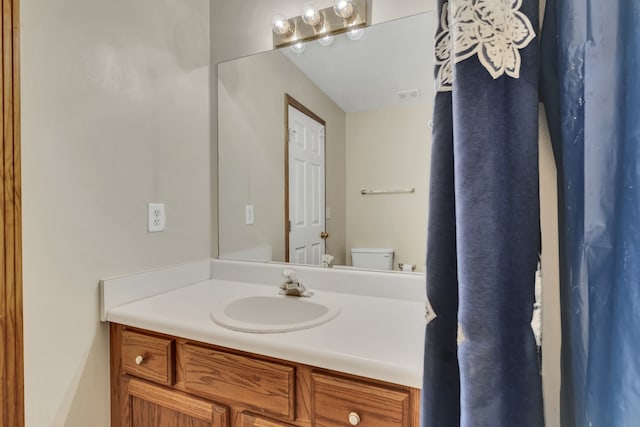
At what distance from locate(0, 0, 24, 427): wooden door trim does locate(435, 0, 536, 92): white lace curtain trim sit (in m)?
1.12

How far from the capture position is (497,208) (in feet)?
1.48

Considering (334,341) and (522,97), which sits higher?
(522,97)

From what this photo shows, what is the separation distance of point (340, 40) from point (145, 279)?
1273 millimetres

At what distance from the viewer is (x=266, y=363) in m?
0.86

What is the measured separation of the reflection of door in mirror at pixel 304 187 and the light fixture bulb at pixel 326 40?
10.9 inches

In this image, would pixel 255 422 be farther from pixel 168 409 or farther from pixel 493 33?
pixel 493 33

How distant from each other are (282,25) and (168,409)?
1539mm

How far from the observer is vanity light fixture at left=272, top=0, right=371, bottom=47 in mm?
1286

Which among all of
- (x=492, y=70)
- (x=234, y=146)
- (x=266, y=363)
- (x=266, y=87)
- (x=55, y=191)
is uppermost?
(x=266, y=87)

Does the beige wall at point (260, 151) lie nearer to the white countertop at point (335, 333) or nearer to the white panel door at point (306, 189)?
the white panel door at point (306, 189)

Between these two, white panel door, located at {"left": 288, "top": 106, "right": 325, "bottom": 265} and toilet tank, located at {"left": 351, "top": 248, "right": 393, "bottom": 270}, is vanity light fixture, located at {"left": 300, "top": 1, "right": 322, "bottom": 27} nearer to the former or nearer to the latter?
white panel door, located at {"left": 288, "top": 106, "right": 325, "bottom": 265}

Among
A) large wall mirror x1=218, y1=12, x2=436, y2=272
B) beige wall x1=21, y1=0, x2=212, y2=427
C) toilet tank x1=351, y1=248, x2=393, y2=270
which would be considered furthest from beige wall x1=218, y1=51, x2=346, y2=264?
beige wall x1=21, y1=0, x2=212, y2=427

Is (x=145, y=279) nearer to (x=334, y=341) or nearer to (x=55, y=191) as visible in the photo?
(x=55, y=191)

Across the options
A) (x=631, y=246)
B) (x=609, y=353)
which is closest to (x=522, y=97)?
(x=631, y=246)
